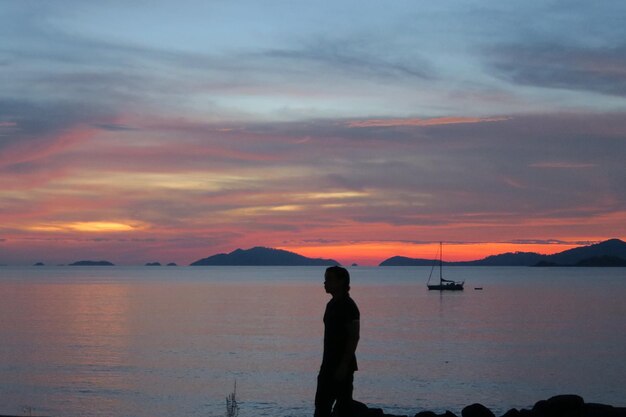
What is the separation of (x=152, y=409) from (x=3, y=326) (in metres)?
35.5

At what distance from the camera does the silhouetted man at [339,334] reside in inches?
337

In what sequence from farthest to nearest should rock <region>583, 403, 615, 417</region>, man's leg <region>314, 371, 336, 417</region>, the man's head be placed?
→ rock <region>583, 403, 615, 417</region> < man's leg <region>314, 371, 336, 417</region> < the man's head

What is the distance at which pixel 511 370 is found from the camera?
37406 mm

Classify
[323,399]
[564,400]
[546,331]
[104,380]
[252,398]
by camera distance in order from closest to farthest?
1. [323,399]
2. [564,400]
3. [252,398]
4. [104,380]
5. [546,331]

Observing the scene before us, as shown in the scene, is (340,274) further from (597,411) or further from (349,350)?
(597,411)

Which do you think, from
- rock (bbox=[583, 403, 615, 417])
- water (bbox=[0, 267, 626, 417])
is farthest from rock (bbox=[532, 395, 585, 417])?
water (bbox=[0, 267, 626, 417])

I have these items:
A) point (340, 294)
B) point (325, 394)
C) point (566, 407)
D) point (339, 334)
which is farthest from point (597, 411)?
point (340, 294)

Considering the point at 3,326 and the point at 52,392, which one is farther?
the point at 3,326

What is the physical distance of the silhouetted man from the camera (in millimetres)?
8555

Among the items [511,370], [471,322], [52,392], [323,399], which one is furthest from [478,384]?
[471,322]

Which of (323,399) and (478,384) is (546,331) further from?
(323,399)

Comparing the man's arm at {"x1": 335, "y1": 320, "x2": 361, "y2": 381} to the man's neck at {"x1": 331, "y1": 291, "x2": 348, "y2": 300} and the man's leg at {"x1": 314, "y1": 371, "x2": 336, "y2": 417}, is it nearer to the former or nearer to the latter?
the man's leg at {"x1": 314, "y1": 371, "x2": 336, "y2": 417}

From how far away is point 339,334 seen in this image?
28.2ft

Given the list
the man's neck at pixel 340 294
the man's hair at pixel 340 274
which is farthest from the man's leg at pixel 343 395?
the man's hair at pixel 340 274
